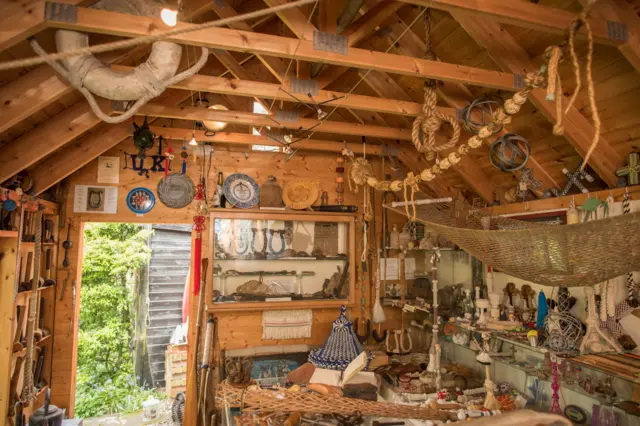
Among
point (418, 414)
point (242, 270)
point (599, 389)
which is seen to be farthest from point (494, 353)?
point (242, 270)

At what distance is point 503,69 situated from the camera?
2.58 meters

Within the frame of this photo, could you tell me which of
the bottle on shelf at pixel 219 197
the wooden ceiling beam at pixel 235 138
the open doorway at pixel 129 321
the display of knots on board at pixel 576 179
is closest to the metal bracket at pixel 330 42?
the wooden ceiling beam at pixel 235 138

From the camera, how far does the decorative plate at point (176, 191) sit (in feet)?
13.1

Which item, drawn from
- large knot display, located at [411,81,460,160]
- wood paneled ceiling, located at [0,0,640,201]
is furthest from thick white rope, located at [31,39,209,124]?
large knot display, located at [411,81,460,160]

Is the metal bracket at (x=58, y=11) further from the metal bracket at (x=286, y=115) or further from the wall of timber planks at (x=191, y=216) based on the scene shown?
the wall of timber planks at (x=191, y=216)

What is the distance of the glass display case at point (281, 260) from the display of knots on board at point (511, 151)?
173cm

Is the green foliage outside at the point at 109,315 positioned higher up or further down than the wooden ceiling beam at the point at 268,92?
further down

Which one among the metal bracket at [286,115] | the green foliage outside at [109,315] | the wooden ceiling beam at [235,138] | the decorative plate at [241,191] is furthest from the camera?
the green foliage outside at [109,315]

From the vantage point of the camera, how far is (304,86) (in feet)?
8.86

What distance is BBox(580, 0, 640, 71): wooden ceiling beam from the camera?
1.98 meters

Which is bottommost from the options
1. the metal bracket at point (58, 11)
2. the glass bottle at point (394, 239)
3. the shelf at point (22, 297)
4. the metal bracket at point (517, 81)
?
the shelf at point (22, 297)

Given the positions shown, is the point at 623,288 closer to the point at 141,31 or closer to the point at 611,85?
the point at 611,85

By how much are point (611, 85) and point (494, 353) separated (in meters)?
2.14

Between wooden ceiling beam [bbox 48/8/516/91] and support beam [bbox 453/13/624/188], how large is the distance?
15cm
